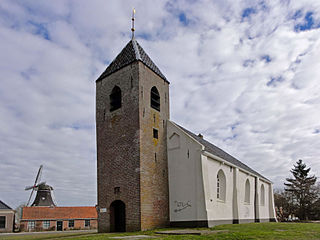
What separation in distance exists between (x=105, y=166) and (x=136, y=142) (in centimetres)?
330

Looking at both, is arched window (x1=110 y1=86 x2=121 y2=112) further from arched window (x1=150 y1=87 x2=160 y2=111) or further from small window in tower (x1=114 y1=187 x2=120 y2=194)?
small window in tower (x1=114 y1=187 x2=120 y2=194)

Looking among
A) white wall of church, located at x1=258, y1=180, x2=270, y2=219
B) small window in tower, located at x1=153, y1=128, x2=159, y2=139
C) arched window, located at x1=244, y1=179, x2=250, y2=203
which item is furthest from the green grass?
white wall of church, located at x1=258, y1=180, x2=270, y2=219

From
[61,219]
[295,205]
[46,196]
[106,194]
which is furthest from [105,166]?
[46,196]

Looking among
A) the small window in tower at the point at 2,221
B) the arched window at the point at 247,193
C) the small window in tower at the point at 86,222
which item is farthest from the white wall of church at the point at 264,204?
the small window in tower at the point at 2,221

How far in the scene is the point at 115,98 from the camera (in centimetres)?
2089

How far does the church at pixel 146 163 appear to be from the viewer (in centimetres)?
1792

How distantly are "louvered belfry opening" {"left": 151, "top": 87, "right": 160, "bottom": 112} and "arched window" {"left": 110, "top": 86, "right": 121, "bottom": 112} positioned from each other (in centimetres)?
239

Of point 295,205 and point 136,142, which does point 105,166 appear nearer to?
point 136,142

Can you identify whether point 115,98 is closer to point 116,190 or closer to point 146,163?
point 146,163

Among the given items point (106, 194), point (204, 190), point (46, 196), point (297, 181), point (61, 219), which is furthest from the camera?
point (46, 196)

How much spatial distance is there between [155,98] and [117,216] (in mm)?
8690

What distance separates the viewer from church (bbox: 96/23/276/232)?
1792 cm

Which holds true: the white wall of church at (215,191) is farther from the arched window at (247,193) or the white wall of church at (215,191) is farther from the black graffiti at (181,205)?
the arched window at (247,193)

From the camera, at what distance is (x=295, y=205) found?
157 feet
